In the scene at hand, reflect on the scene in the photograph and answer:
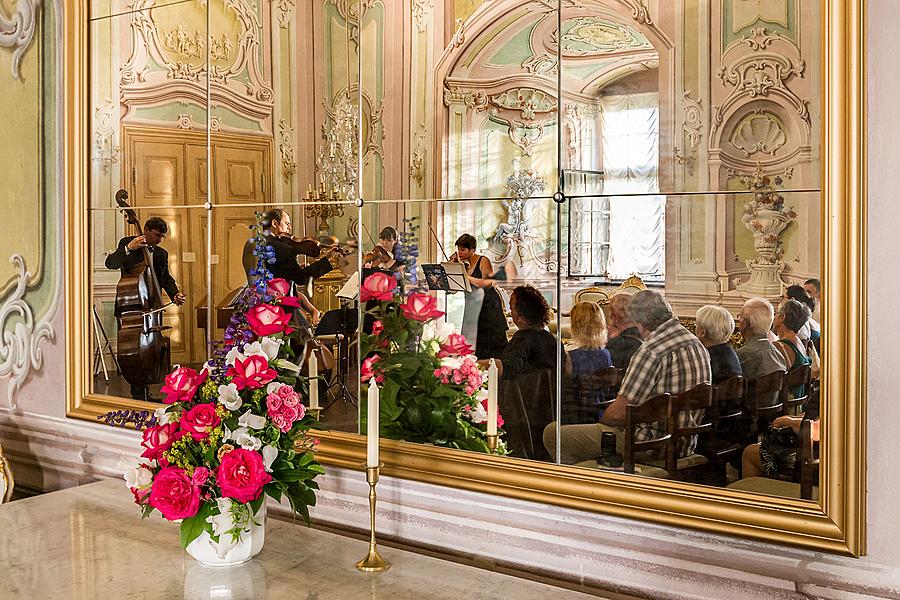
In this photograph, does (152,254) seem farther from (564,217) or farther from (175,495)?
(564,217)

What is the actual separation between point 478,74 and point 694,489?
2.82ft

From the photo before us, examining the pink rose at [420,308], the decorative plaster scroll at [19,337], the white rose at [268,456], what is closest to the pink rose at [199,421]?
the white rose at [268,456]

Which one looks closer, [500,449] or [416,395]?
[500,449]

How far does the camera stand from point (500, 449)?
1744 mm

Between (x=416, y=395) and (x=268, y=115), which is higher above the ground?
(x=268, y=115)

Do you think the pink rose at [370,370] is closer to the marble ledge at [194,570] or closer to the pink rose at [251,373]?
the pink rose at [251,373]

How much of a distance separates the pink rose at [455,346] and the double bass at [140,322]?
852mm

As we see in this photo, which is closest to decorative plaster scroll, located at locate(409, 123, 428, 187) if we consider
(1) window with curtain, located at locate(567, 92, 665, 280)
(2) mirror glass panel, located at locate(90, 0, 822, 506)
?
(2) mirror glass panel, located at locate(90, 0, 822, 506)

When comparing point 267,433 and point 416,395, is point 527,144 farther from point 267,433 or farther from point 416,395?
point 267,433

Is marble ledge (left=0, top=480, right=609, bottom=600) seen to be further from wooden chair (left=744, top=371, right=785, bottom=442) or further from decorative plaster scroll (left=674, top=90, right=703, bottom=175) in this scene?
decorative plaster scroll (left=674, top=90, right=703, bottom=175)

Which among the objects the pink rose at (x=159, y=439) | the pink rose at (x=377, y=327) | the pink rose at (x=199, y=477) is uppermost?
the pink rose at (x=377, y=327)

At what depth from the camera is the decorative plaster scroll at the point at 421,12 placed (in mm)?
1769

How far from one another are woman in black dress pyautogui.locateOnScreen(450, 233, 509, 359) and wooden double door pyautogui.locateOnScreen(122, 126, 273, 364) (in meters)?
0.56

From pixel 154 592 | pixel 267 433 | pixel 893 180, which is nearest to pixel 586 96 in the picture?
pixel 893 180
